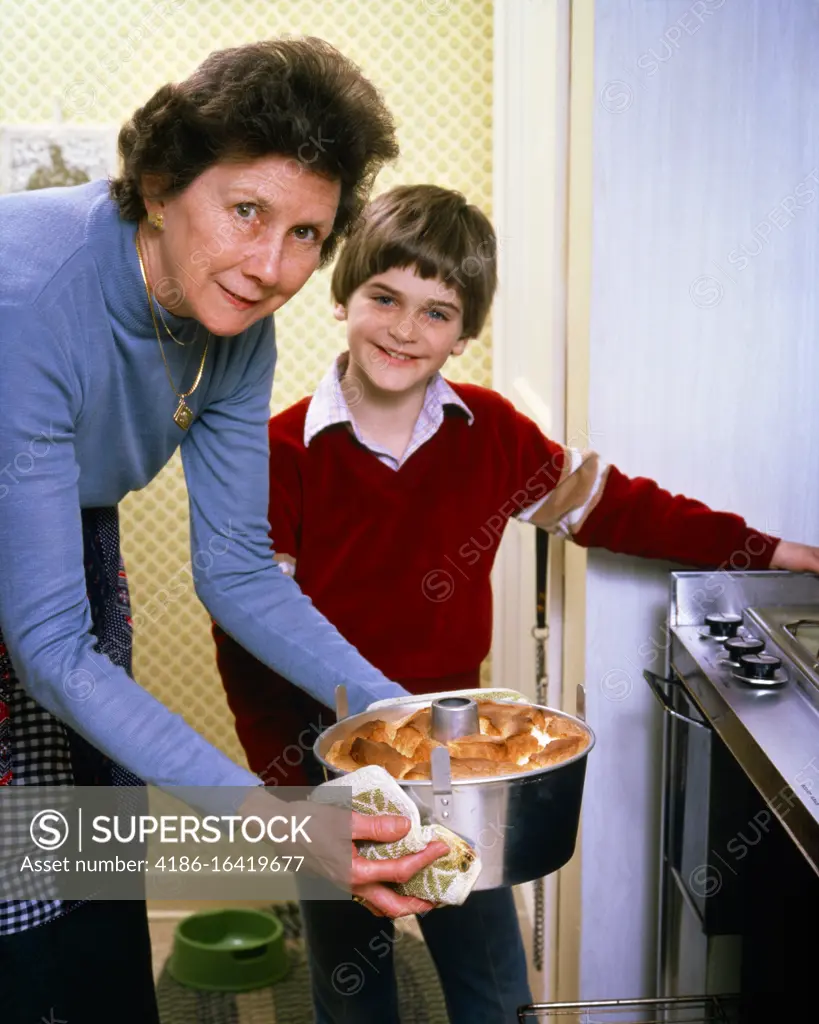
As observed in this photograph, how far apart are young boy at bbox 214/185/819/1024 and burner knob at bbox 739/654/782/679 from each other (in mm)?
292

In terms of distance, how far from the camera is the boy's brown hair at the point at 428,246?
4.92ft

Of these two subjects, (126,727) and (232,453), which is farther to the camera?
(232,453)

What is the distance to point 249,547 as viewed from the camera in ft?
4.14

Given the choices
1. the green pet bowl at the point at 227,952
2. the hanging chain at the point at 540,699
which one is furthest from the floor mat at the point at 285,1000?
the hanging chain at the point at 540,699

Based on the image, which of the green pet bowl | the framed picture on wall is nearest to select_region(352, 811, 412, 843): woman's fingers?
the green pet bowl

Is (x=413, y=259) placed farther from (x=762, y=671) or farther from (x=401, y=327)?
(x=762, y=671)

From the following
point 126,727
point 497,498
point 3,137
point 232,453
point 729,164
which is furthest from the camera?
point 3,137

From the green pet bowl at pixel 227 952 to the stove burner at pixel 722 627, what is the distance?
4.05 ft

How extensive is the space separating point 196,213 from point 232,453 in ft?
0.99

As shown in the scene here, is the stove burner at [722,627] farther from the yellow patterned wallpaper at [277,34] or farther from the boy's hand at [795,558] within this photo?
the yellow patterned wallpaper at [277,34]

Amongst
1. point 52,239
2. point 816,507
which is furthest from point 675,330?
point 52,239

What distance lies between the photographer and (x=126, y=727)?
971 mm

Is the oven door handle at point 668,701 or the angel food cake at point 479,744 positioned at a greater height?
the angel food cake at point 479,744

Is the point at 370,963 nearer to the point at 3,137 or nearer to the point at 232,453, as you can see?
the point at 232,453
